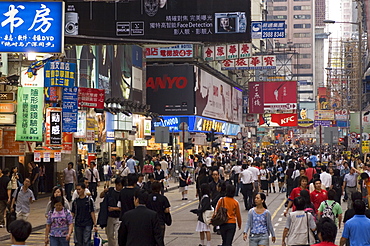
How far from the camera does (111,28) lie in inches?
831

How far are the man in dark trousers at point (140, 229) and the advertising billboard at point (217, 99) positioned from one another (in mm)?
51733

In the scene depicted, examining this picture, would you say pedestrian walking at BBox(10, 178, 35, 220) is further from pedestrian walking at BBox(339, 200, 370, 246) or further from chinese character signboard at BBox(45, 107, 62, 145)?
chinese character signboard at BBox(45, 107, 62, 145)

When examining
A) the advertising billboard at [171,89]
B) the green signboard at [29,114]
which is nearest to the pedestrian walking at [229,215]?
the green signboard at [29,114]

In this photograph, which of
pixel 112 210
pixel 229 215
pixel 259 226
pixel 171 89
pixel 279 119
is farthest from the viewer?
pixel 279 119

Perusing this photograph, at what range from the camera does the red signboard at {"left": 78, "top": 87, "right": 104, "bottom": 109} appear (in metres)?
31.8

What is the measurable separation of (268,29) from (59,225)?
21.5 m

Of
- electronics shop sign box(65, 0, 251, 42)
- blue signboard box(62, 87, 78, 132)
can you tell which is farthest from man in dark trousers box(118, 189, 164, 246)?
blue signboard box(62, 87, 78, 132)

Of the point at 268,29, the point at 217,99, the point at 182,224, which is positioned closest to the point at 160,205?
the point at 182,224

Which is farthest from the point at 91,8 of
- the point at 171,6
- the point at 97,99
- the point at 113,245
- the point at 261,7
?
the point at 261,7

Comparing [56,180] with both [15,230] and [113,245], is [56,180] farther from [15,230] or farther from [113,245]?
[15,230]

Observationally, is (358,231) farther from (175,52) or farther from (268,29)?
(175,52)

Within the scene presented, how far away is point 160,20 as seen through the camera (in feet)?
68.6

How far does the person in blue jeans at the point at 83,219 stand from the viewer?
12898 mm

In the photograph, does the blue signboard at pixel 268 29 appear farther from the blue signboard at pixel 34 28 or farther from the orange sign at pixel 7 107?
the blue signboard at pixel 34 28
